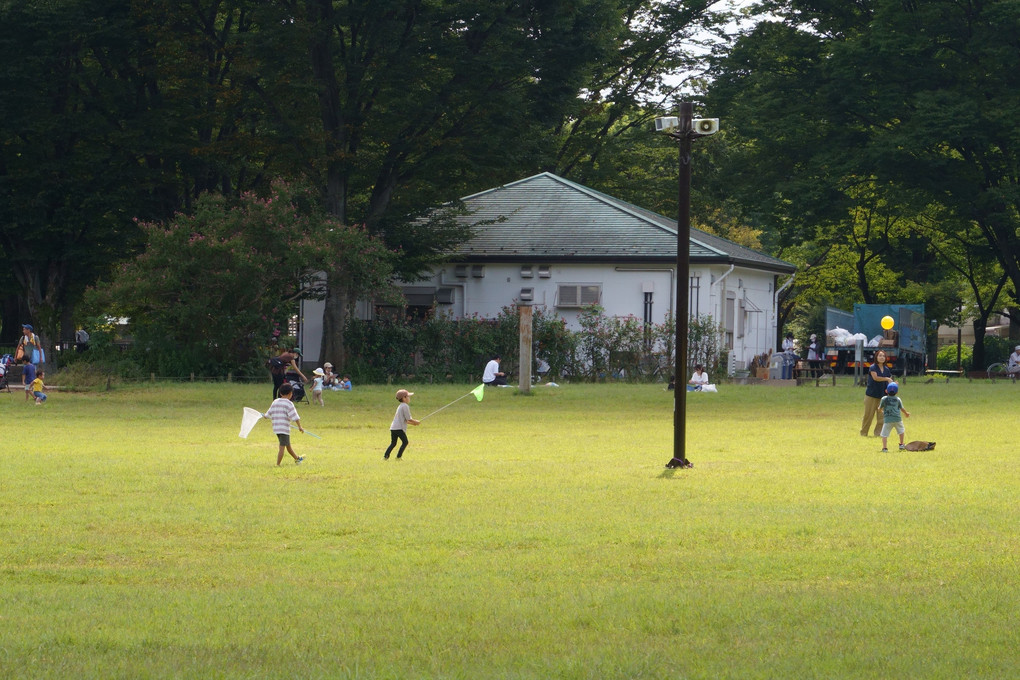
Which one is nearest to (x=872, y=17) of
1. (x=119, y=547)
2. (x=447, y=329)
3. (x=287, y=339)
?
(x=447, y=329)

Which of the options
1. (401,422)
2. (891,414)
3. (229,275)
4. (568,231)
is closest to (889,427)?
(891,414)

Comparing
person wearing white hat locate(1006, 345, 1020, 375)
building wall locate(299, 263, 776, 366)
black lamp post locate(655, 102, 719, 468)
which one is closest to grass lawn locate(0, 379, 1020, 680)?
black lamp post locate(655, 102, 719, 468)

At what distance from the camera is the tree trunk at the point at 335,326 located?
131 feet

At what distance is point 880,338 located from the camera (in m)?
50.4

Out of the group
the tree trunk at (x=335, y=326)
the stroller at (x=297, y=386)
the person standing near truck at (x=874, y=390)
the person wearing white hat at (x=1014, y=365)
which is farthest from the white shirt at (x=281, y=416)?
the person wearing white hat at (x=1014, y=365)

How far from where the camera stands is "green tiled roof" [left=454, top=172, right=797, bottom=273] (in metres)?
42.6

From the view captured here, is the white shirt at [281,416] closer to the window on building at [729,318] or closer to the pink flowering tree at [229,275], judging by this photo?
the pink flowering tree at [229,275]

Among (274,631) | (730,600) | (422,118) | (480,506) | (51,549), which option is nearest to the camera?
(274,631)

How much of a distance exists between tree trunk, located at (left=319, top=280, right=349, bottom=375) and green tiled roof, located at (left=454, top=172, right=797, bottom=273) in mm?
4831

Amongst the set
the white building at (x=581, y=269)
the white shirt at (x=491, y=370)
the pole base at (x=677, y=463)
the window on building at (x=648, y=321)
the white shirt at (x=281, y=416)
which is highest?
the white building at (x=581, y=269)

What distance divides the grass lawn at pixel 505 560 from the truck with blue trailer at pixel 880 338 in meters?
28.5

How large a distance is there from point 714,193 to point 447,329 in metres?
20.9

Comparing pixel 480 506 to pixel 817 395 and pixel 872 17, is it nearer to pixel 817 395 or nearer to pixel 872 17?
Answer: pixel 817 395

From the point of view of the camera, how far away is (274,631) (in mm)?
7473
